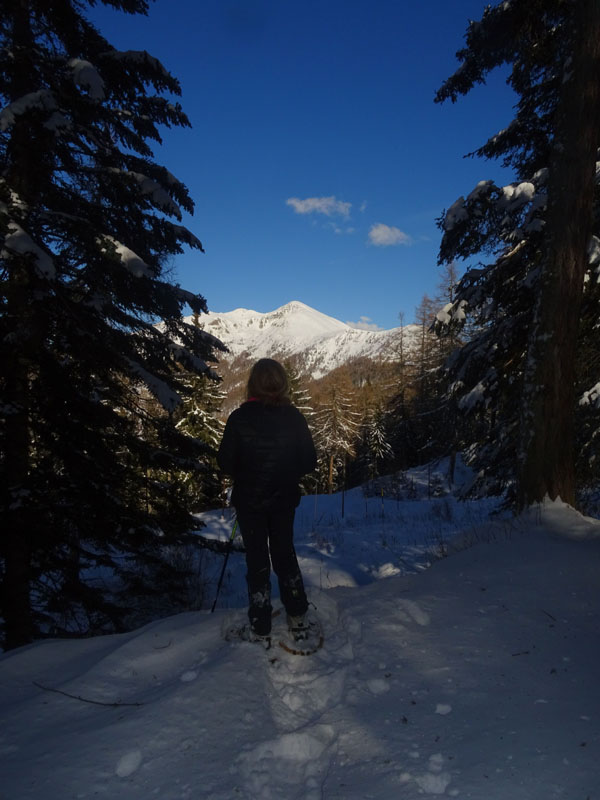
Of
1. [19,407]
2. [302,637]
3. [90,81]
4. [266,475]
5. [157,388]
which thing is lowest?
[302,637]

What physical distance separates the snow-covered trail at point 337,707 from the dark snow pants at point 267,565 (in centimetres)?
26

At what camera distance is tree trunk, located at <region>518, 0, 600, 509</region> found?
503 cm

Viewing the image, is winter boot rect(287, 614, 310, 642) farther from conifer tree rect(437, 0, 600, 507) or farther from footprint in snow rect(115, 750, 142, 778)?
conifer tree rect(437, 0, 600, 507)

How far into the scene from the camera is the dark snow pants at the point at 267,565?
10.0 feet

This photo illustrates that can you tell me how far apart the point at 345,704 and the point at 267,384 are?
7.08 ft

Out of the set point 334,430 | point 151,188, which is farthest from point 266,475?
point 334,430

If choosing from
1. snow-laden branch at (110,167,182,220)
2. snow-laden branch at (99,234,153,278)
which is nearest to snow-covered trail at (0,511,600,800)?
snow-laden branch at (99,234,153,278)

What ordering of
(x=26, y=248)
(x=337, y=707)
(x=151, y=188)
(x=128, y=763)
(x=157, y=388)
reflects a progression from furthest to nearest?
(x=157, y=388)
(x=151, y=188)
(x=26, y=248)
(x=337, y=707)
(x=128, y=763)

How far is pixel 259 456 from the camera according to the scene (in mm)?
3229

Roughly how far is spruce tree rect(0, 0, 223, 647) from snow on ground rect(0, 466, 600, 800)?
194 cm

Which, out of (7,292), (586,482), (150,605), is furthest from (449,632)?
(586,482)

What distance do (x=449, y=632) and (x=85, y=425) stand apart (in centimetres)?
463

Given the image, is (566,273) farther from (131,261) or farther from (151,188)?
(151,188)

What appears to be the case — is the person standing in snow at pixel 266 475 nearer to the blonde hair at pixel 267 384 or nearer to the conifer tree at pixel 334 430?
the blonde hair at pixel 267 384
